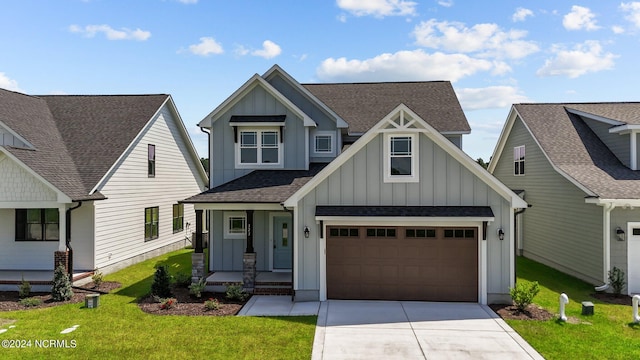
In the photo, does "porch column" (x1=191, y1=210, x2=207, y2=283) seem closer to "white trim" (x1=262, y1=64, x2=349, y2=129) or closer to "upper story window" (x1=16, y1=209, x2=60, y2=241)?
"upper story window" (x1=16, y1=209, x2=60, y2=241)

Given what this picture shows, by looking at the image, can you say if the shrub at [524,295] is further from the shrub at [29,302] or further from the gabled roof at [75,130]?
the gabled roof at [75,130]

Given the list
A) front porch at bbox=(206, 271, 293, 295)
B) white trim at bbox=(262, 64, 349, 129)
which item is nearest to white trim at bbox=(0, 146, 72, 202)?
front porch at bbox=(206, 271, 293, 295)

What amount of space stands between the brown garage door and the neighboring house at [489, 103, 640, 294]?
572 cm

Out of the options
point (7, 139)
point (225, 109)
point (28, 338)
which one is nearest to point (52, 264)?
point (7, 139)

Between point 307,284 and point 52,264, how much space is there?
1082cm

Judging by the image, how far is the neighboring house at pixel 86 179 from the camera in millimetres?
14633

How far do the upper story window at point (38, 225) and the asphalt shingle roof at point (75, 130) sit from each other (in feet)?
6.26

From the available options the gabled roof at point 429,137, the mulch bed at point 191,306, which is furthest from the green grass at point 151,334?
the gabled roof at point 429,137

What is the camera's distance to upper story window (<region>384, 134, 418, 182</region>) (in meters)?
12.6

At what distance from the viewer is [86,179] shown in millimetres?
16234

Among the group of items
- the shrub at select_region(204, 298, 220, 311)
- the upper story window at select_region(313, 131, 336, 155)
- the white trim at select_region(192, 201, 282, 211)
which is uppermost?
the upper story window at select_region(313, 131, 336, 155)

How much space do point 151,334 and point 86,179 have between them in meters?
9.11

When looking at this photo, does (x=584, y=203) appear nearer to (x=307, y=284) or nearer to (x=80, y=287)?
→ (x=307, y=284)

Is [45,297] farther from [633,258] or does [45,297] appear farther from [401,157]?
[633,258]
